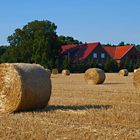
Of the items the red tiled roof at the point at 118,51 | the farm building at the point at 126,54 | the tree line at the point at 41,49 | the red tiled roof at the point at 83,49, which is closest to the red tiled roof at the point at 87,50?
the red tiled roof at the point at 83,49

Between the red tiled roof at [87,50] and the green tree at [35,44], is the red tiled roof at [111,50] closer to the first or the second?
the red tiled roof at [87,50]

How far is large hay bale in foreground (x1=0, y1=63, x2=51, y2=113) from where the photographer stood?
11.4 meters

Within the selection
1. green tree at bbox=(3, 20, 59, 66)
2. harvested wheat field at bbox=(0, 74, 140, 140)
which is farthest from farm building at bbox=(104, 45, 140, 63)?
harvested wheat field at bbox=(0, 74, 140, 140)

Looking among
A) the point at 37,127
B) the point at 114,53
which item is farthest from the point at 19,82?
the point at 114,53

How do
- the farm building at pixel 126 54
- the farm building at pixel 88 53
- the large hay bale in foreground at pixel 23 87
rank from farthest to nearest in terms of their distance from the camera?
the farm building at pixel 126 54 < the farm building at pixel 88 53 < the large hay bale in foreground at pixel 23 87

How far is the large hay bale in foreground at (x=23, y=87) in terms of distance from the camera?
11.4 metres

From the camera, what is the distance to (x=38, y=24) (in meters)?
74.6

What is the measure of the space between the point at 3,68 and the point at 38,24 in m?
62.9

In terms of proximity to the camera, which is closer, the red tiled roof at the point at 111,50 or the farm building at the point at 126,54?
the farm building at the point at 126,54

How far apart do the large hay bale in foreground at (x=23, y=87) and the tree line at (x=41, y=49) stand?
50.6 metres

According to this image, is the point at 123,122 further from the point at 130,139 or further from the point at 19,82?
the point at 19,82

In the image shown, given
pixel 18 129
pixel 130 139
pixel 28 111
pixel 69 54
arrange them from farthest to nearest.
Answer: pixel 69 54, pixel 28 111, pixel 18 129, pixel 130 139

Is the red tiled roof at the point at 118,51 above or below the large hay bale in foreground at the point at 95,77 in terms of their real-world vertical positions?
above

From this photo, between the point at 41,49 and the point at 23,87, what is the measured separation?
55418 millimetres
